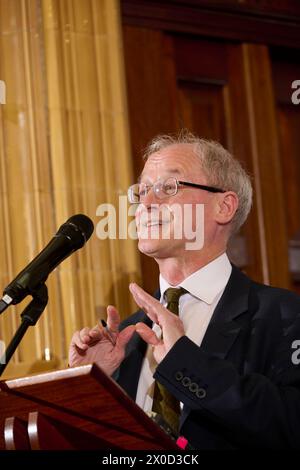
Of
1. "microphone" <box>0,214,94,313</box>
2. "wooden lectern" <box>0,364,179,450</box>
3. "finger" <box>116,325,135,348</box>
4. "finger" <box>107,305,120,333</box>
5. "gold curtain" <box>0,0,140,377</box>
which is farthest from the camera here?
"gold curtain" <box>0,0,140,377</box>

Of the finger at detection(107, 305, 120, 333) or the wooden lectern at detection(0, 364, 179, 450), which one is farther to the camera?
the finger at detection(107, 305, 120, 333)

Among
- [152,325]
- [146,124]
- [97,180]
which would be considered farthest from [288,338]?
[146,124]

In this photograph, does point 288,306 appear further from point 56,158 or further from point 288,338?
point 56,158

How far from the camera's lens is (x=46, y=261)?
213cm

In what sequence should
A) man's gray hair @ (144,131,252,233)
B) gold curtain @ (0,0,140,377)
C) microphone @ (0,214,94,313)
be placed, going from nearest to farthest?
1. microphone @ (0,214,94,313)
2. man's gray hair @ (144,131,252,233)
3. gold curtain @ (0,0,140,377)

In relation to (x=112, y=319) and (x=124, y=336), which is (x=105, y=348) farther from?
(x=112, y=319)

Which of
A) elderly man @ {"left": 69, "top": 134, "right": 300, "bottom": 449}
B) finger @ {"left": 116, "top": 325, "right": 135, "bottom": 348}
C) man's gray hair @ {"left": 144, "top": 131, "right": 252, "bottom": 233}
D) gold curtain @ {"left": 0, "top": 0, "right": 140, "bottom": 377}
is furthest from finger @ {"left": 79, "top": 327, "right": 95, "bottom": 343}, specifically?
gold curtain @ {"left": 0, "top": 0, "right": 140, "bottom": 377}

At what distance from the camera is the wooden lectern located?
5.72ft

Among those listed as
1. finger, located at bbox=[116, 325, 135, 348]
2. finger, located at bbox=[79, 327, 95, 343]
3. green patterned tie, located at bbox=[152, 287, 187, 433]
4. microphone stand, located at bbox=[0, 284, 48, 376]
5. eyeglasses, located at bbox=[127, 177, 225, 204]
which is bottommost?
green patterned tie, located at bbox=[152, 287, 187, 433]

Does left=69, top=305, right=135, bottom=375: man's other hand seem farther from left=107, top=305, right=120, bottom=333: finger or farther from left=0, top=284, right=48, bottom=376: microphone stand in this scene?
left=0, top=284, right=48, bottom=376: microphone stand

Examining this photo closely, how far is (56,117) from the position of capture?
351 cm

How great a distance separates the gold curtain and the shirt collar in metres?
0.74

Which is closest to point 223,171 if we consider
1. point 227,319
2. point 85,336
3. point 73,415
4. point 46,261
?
point 227,319

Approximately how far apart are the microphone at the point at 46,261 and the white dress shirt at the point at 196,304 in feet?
1.84
